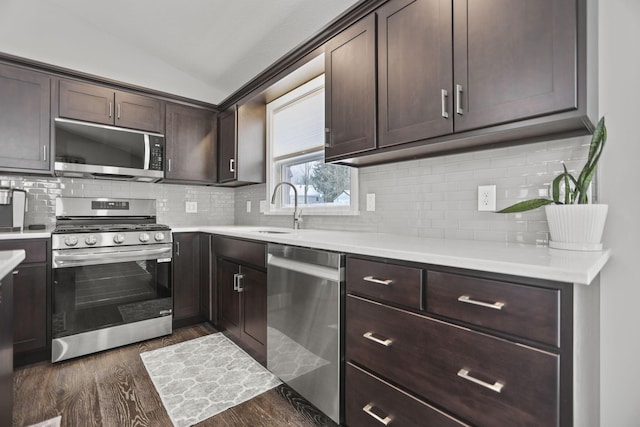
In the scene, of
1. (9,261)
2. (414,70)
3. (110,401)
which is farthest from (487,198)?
(110,401)

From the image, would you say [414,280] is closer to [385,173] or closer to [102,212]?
[385,173]

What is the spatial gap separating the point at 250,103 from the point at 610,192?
290cm

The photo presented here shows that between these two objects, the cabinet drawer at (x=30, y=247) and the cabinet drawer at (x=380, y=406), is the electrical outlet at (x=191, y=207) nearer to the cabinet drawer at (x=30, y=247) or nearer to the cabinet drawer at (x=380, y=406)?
the cabinet drawer at (x=30, y=247)

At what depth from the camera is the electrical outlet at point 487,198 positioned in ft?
5.08

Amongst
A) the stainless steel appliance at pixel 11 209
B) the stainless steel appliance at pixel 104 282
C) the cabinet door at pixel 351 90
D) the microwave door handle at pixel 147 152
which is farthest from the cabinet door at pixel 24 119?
the cabinet door at pixel 351 90

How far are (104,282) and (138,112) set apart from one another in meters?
1.61

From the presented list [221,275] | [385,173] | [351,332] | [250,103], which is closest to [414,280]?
[351,332]

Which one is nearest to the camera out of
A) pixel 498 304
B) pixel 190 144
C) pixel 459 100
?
pixel 498 304

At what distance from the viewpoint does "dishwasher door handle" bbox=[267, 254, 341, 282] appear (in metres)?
1.49

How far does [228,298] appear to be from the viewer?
2.54 meters

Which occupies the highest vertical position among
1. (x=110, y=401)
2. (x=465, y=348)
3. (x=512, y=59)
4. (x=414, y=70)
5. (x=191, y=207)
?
(x=414, y=70)

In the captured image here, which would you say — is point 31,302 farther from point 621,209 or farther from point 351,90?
point 621,209

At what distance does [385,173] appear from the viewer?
2088mm

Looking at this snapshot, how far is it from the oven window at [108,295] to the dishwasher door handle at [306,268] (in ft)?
4.44
